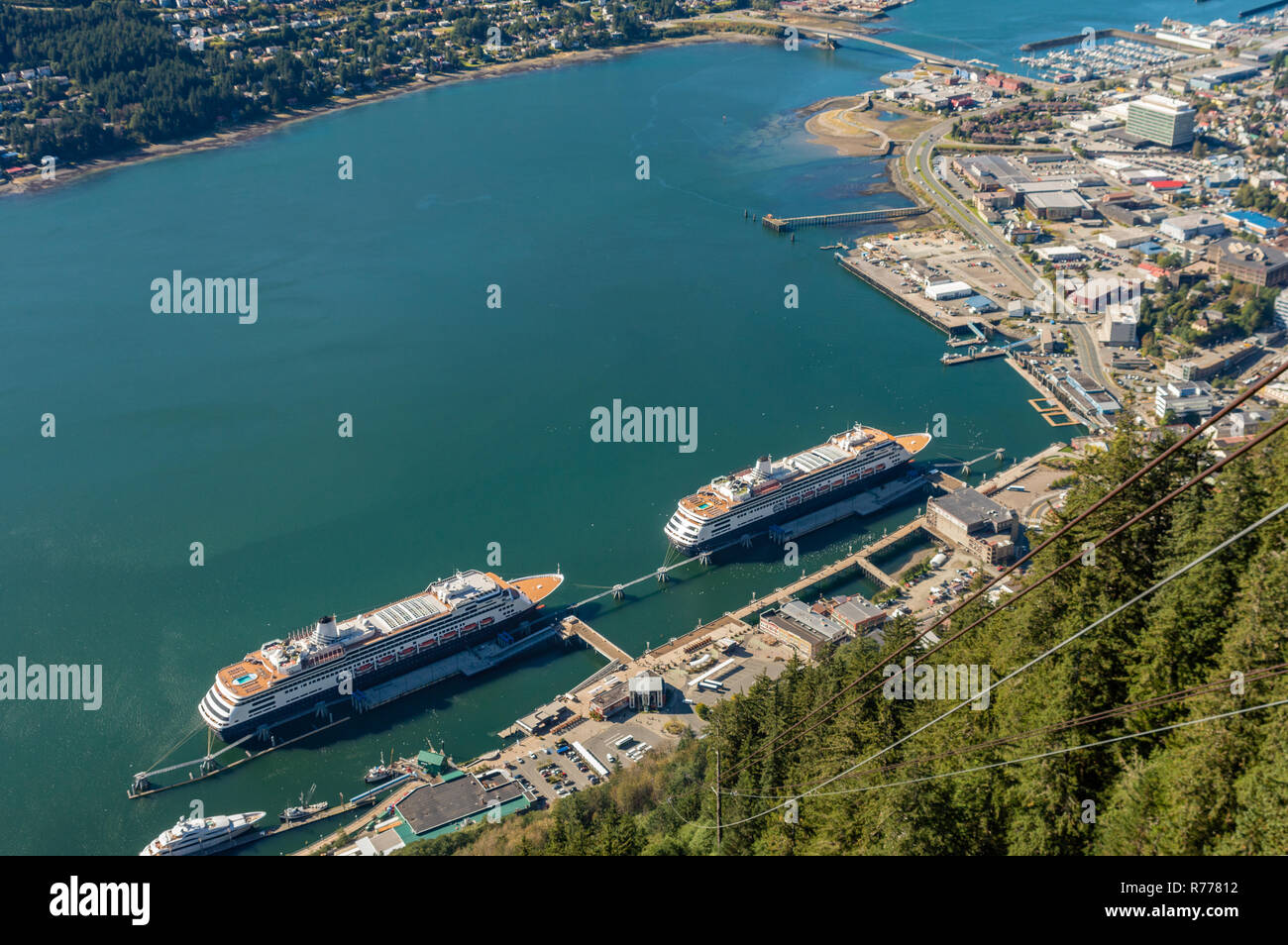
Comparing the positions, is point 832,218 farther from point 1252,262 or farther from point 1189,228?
point 1252,262

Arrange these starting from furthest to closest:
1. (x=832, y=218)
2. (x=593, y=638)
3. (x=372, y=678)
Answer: (x=832, y=218) < (x=593, y=638) < (x=372, y=678)

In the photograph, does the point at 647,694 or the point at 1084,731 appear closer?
the point at 1084,731

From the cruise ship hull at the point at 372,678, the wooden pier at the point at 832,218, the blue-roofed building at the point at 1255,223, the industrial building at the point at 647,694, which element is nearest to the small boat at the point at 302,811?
the cruise ship hull at the point at 372,678

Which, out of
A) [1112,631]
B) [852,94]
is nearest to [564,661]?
[1112,631]

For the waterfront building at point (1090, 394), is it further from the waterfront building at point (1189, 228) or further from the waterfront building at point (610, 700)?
the waterfront building at point (610, 700)

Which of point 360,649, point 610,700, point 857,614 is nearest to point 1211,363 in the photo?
point 857,614

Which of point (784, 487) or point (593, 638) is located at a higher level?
point (784, 487)
